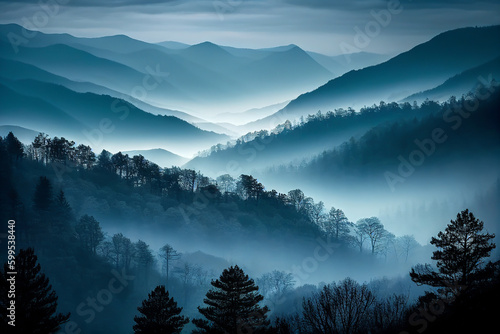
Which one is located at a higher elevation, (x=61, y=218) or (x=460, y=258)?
(x=61, y=218)

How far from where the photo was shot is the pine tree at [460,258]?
37000mm

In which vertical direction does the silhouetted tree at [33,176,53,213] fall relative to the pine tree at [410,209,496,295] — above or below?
above

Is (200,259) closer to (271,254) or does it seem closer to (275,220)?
(271,254)

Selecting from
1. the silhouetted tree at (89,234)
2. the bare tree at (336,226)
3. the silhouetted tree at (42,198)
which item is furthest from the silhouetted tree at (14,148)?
the bare tree at (336,226)

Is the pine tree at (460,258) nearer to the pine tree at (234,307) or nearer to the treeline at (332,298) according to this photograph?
the treeline at (332,298)

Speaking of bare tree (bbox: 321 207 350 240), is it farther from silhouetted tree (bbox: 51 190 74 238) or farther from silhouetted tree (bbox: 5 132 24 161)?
silhouetted tree (bbox: 5 132 24 161)

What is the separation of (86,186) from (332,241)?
67.3 meters

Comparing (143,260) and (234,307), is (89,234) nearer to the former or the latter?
(143,260)

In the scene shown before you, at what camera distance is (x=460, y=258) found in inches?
1501

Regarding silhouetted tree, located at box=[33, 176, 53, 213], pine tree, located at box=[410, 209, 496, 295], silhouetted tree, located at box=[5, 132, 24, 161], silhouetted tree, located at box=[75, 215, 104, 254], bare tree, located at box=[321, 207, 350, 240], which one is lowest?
pine tree, located at box=[410, 209, 496, 295]

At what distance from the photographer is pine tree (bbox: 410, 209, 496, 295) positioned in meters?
37.0

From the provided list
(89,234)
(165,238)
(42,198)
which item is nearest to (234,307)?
(89,234)

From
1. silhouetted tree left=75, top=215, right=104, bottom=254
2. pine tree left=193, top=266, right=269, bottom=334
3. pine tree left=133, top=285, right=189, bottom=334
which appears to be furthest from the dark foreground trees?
silhouetted tree left=75, top=215, right=104, bottom=254

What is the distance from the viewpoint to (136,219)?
114 m
